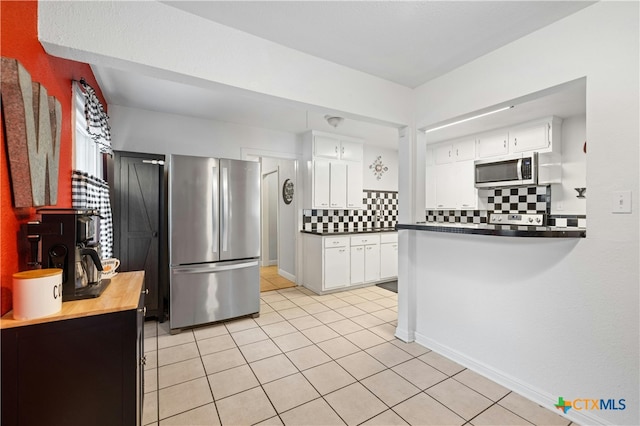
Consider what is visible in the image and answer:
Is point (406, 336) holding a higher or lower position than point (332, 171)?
lower

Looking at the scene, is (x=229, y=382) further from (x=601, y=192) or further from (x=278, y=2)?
(x=601, y=192)

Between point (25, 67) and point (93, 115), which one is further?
point (93, 115)

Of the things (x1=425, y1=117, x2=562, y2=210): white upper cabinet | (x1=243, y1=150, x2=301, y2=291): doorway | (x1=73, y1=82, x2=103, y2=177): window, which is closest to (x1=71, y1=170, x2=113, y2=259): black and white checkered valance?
(x1=73, y1=82, x2=103, y2=177): window

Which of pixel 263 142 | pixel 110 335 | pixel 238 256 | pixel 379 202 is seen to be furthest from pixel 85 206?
pixel 379 202

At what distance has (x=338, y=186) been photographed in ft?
15.3

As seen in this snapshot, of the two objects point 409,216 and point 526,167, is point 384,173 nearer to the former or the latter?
point 526,167

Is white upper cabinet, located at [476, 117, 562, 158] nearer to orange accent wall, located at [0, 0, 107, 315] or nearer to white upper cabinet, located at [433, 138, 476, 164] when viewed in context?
white upper cabinet, located at [433, 138, 476, 164]

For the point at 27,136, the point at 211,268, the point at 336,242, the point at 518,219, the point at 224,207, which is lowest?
the point at 211,268

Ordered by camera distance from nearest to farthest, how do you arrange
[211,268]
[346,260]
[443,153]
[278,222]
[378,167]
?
[211,268] < [346,260] < [443,153] < [378,167] < [278,222]

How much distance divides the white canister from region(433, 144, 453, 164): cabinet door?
4.91 m

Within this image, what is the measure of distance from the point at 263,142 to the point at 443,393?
365 cm

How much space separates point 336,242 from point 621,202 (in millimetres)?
3134

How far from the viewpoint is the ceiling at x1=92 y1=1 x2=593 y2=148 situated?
1655mm

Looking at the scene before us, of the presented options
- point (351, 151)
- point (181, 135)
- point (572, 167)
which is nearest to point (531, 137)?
point (572, 167)
